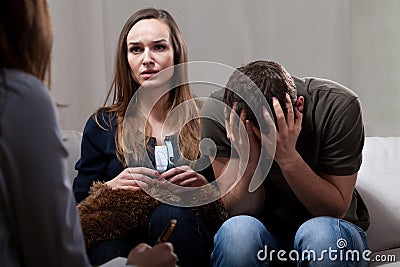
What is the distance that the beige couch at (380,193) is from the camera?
6.23ft

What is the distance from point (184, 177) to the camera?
164 centimetres

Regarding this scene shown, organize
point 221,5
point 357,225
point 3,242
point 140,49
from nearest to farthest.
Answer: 1. point 3,242
2. point 357,225
3. point 140,49
4. point 221,5

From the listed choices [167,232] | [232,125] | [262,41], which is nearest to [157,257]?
[167,232]

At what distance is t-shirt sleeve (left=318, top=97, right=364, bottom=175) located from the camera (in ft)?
5.26

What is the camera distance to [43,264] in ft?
2.59

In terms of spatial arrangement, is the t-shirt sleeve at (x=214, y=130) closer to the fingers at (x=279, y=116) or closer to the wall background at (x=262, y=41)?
the fingers at (x=279, y=116)

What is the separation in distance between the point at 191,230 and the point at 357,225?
431 millimetres

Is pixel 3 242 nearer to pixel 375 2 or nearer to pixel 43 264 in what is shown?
pixel 43 264

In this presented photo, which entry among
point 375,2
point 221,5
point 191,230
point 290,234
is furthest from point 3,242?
point 375,2

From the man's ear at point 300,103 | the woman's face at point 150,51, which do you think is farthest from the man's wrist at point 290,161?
the woman's face at point 150,51

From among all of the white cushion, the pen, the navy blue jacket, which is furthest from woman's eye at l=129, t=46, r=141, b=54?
the pen

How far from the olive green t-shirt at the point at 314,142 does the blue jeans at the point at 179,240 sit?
18 centimetres

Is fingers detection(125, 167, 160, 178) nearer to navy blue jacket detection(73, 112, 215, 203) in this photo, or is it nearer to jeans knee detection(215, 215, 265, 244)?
navy blue jacket detection(73, 112, 215, 203)

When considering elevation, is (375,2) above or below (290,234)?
above
